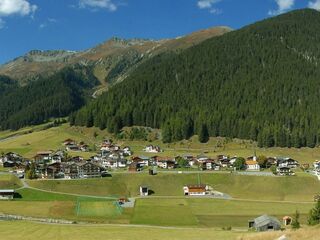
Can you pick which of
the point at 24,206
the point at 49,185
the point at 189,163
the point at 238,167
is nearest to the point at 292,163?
the point at 238,167

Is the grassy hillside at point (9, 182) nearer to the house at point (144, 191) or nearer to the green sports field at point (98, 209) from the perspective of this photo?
the green sports field at point (98, 209)

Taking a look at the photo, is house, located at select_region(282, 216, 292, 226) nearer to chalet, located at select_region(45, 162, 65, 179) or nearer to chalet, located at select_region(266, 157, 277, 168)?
chalet, located at select_region(266, 157, 277, 168)

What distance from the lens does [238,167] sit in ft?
563

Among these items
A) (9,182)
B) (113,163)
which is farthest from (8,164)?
(9,182)

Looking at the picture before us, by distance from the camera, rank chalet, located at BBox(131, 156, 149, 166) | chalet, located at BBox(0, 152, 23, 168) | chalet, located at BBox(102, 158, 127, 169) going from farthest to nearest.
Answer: chalet, located at BBox(0, 152, 23, 168)
chalet, located at BBox(131, 156, 149, 166)
chalet, located at BBox(102, 158, 127, 169)

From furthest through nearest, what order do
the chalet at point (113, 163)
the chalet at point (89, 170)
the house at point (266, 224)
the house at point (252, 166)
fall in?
the chalet at point (113, 163) → the house at point (252, 166) → the chalet at point (89, 170) → the house at point (266, 224)

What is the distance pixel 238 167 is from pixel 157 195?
4115cm

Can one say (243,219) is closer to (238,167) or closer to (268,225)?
(268,225)

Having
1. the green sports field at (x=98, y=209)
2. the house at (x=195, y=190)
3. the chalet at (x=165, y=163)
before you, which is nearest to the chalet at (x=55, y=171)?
the chalet at (x=165, y=163)

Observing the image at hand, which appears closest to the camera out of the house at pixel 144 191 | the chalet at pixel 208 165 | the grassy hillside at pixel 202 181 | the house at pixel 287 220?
the house at pixel 287 220

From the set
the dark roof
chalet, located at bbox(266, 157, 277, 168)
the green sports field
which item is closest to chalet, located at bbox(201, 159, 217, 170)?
chalet, located at bbox(266, 157, 277, 168)

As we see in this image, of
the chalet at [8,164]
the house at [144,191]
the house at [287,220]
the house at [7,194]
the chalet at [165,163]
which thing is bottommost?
the house at [287,220]

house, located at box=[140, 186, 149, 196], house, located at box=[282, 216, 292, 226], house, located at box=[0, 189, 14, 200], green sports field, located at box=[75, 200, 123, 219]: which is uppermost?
house, located at box=[0, 189, 14, 200]

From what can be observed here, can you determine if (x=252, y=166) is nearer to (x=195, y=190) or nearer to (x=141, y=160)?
(x=141, y=160)
